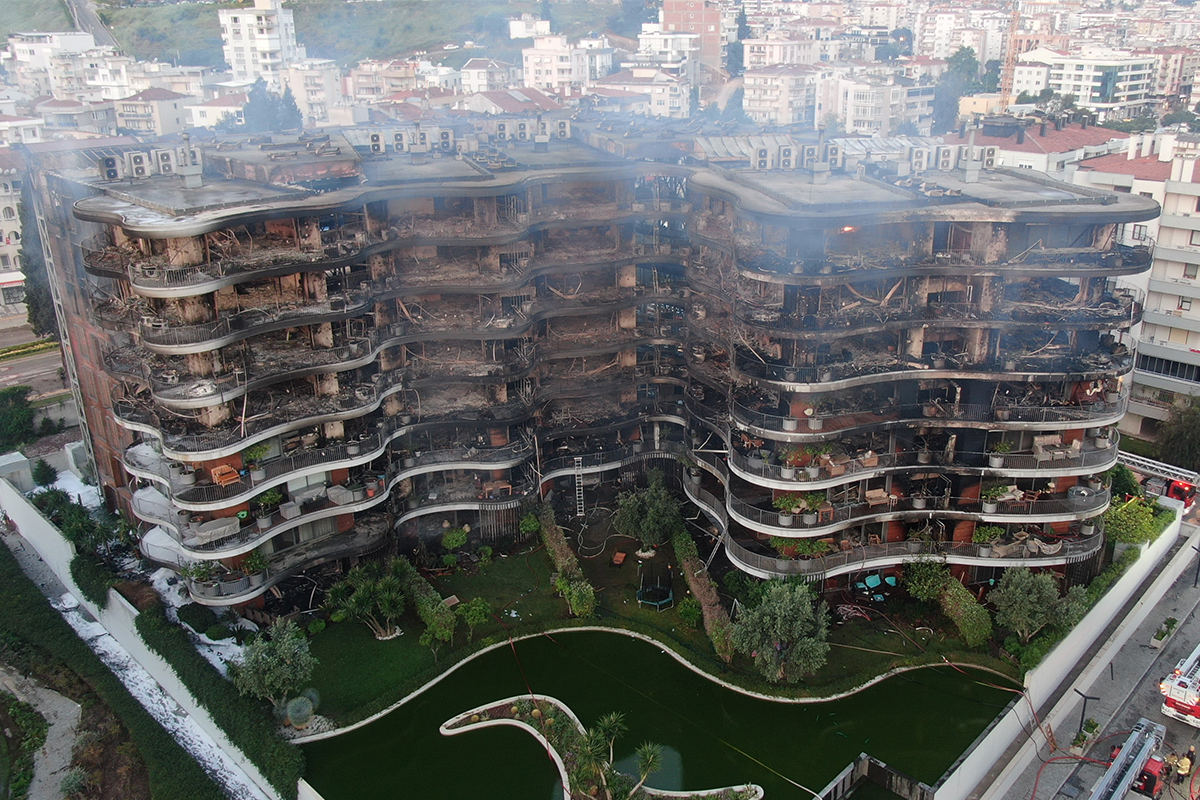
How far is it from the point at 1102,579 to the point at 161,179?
46.8 meters

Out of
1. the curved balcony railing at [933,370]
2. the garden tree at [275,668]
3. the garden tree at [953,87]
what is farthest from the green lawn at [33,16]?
the curved balcony railing at [933,370]

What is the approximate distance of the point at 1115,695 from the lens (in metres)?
38.6

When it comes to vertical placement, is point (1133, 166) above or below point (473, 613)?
above

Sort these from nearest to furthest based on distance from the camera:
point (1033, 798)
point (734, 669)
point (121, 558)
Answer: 1. point (1033, 798)
2. point (734, 669)
3. point (121, 558)

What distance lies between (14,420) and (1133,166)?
72814mm

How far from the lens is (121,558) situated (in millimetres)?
46500

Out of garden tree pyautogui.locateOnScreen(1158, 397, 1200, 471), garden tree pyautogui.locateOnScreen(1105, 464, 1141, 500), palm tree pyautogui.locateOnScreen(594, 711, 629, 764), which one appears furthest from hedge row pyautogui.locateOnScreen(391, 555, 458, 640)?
garden tree pyautogui.locateOnScreen(1158, 397, 1200, 471)

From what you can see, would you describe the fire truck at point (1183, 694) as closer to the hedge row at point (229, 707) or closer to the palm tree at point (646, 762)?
the palm tree at point (646, 762)

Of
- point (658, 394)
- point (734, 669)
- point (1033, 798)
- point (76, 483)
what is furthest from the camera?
point (76, 483)

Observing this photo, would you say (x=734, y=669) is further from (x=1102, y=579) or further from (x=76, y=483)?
(x=76, y=483)

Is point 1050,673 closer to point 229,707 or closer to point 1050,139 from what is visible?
point 229,707

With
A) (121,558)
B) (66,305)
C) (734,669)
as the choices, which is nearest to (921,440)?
(734,669)

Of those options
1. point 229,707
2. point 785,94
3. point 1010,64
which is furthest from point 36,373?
point 1010,64

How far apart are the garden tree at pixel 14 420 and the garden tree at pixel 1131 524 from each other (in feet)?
201
